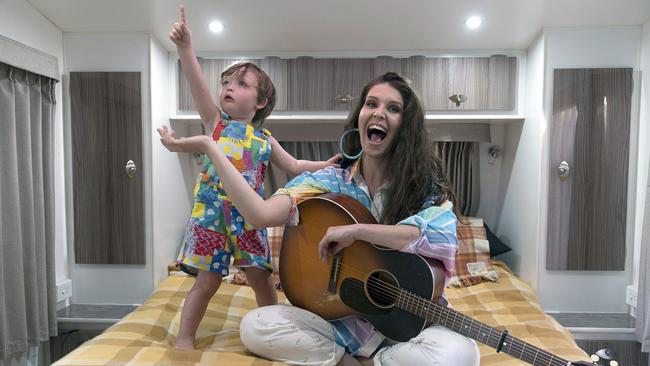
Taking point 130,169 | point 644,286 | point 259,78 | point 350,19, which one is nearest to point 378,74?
point 350,19

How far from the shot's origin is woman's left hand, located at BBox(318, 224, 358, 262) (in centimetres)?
123

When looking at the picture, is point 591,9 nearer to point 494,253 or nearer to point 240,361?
point 494,253

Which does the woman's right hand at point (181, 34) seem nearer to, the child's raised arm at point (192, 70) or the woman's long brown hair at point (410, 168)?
the child's raised arm at point (192, 70)

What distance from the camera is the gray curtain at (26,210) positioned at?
180 centimetres

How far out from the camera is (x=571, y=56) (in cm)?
221

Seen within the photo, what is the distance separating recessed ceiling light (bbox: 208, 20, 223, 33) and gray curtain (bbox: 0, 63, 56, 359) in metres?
0.77

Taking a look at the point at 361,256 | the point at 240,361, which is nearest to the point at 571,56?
the point at 361,256

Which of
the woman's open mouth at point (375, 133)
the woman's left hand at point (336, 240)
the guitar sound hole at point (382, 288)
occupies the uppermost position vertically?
the woman's open mouth at point (375, 133)

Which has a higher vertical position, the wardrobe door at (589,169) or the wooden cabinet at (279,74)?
the wooden cabinet at (279,74)

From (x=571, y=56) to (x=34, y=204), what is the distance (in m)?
2.53

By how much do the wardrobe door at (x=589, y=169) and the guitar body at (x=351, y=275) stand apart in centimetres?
132

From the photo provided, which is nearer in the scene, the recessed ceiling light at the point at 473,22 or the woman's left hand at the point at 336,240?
the woman's left hand at the point at 336,240

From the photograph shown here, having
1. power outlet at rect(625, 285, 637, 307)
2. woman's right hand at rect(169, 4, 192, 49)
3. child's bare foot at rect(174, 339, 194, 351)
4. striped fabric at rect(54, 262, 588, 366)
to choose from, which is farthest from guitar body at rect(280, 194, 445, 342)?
power outlet at rect(625, 285, 637, 307)

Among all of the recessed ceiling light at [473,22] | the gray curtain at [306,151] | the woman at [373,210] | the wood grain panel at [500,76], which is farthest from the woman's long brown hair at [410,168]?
the gray curtain at [306,151]
